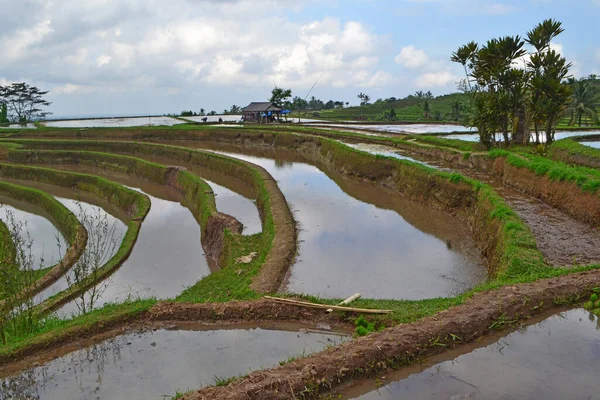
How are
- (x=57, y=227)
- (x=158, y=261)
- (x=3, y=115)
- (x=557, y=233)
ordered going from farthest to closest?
1. (x=3, y=115)
2. (x=57, y=227)
3. (x=158, y=261)
4. (x=557, y=233)

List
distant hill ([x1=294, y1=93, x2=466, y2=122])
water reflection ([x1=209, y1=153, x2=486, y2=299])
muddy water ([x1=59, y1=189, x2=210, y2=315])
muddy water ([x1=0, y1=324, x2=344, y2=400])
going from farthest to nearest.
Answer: distant hill ([x1=294, y1=93, x2=466, y2=122]), muddy water ([x1=59, y1=189, x2=210, y2=315]), water reflection ([x1=209, y1=153, x2=486, y2=299]), muddy water ([x1=0, y1=324, x2=344, y2=400])

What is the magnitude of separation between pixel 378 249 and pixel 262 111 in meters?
40.2

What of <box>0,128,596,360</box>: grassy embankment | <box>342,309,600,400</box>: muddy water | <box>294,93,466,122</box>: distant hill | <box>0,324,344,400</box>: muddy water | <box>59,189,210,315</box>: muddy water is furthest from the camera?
<box>294,93,466,122</box>: distant hill


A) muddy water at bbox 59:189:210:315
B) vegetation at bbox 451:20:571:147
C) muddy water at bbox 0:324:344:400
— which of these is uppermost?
vegetation at bbox 451:20:571:147

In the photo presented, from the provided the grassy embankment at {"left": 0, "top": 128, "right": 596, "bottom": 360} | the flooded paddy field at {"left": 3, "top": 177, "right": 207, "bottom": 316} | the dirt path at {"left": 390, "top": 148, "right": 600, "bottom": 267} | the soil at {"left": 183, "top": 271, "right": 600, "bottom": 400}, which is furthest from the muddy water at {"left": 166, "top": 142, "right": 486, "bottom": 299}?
the flooded paddy field at {"left": 3, "top": 177, "right": 207, "bottom": 316}

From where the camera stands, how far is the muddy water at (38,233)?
50.0 ft

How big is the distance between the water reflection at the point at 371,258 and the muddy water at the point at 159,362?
2250mm

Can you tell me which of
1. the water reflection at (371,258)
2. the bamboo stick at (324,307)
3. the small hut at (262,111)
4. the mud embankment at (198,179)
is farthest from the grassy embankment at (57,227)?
the small hut at (262,111)

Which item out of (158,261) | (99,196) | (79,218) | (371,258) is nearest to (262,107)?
(99,196)

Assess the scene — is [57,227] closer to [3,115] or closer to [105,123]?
[105,123]

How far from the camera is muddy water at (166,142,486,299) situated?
9.45 m

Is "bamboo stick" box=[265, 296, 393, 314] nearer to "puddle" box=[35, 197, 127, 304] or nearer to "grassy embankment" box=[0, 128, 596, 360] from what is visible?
"grassy embankment" box=[0, 128, 596, 360]

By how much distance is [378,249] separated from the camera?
461 inches

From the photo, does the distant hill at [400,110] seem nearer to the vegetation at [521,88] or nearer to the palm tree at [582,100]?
the palm tree at [582,100]
